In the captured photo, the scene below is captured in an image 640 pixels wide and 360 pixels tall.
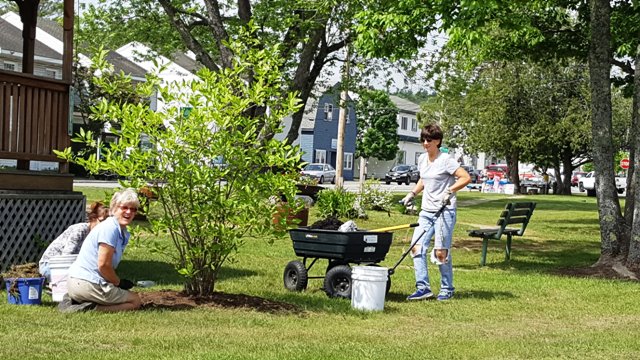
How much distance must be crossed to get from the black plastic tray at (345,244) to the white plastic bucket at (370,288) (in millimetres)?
641

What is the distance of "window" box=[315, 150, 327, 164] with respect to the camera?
76125 millimetres

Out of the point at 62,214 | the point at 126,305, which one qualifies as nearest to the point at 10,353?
the point at 126,305

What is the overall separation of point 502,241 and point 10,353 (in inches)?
597

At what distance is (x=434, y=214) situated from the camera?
1029 centimetres

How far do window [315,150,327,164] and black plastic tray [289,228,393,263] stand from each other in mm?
65812

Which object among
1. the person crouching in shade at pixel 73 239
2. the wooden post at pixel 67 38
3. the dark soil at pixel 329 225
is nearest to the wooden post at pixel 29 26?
the wooden post at pixel 67 38

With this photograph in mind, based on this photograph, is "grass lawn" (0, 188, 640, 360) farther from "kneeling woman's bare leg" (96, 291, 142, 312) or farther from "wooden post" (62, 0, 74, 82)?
"wooden post" (62, 0, 74, 82)

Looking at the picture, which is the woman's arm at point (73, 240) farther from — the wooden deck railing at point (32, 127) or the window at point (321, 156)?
the window at point (321, 156)

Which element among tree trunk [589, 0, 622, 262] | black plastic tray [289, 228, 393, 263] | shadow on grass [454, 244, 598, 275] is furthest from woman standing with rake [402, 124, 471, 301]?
tree trunk [589, 0, 622, 262]

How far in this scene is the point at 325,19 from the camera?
885 inches

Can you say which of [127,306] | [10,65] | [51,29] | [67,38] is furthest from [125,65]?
[127,306]

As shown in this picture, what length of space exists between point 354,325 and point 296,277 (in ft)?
7.64

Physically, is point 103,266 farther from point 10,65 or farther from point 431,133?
point 10,65

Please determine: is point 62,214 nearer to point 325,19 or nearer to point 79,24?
point 325,19
